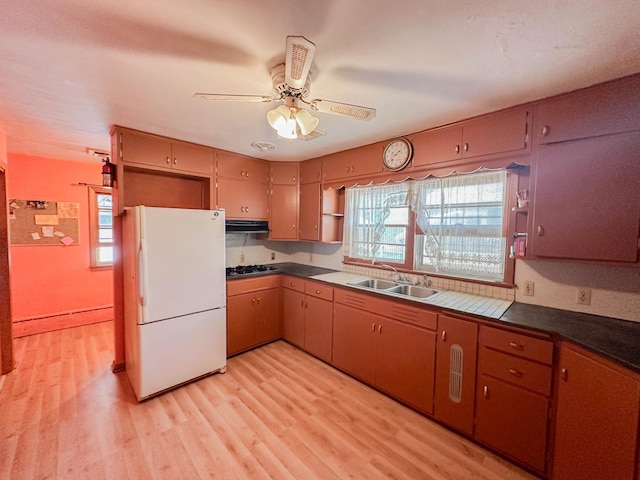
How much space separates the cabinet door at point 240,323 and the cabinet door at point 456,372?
2063 mm

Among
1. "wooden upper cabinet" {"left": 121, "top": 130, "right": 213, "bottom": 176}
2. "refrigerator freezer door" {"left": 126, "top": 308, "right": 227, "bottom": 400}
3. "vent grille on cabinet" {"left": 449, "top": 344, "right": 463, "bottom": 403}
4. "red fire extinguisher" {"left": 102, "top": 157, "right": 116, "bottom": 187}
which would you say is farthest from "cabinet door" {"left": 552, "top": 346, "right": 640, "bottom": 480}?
"red fire extinguisher" {"left": 102, "top": 157, "right": 116, "bottom": 187}

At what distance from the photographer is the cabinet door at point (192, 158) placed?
2770 mm

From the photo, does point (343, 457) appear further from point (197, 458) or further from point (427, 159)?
point (427, 159)

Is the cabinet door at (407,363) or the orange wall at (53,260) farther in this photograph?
the orange wall at (53,260)

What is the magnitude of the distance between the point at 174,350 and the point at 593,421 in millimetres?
2937

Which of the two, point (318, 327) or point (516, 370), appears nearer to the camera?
point (516, 370)

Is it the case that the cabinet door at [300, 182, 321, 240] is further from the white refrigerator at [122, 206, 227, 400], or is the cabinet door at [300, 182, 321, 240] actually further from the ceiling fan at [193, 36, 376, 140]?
the ceiling fan at [193, 36, 376, 140]

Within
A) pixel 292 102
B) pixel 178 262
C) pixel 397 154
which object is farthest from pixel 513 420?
pixel 178 262

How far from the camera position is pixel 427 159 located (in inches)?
94.3

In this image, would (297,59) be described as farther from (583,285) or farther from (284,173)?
(284,173)

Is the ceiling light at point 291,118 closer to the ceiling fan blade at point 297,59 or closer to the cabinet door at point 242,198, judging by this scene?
the ceiling fan blade at point 297,59

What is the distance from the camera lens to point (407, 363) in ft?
7.20

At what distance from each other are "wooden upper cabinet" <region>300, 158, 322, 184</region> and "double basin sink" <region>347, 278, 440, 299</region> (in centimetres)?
143

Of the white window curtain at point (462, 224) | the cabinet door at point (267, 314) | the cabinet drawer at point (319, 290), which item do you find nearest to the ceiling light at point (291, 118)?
the white window curtain at point (462, 224)
